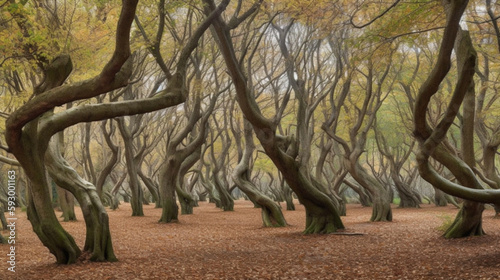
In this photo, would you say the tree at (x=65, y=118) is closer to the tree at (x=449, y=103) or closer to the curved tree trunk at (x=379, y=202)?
the tree at (x=449, y=103)

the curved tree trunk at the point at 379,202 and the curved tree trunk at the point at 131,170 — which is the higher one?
the curved tree trunk at the point at 131,170

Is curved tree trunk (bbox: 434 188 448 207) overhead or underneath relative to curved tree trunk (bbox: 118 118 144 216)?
underneath

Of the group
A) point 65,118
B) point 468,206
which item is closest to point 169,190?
point 65,118

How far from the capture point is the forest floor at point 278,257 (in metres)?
6.39

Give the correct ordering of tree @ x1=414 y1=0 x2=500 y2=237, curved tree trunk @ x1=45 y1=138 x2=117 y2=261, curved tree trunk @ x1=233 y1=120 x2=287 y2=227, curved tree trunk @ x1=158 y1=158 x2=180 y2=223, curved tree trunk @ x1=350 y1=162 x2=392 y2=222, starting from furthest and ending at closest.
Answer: curved tree trunk @ x1=158 y1=158 x2=180 y2=223
curved tree trunk @ x1=350 y1=162 x2=392 y2=222
curved tree trunk @ x1=233 y1=120 x2=287 y2=227
curved tree trunk @ x1=45 y1=138 x2=117 y2=261
tree @ x1=414 y1=0 x2=500 y2=237

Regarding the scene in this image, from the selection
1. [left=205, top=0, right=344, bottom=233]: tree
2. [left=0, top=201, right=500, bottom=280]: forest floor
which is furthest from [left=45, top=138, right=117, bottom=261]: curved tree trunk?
[left=205, top=0, right=344, bottom=233]: tree

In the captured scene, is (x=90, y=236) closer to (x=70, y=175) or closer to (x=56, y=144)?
(x=70, y=175)

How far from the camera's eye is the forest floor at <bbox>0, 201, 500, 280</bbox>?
6.39 meters

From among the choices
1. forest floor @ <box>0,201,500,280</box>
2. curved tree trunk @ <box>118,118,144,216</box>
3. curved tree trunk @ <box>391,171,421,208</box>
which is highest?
curved tree trunk @ <box>118,118,144,216</box>

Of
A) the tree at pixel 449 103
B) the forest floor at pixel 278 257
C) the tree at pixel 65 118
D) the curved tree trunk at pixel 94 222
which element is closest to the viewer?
the tree at pixel 449 103

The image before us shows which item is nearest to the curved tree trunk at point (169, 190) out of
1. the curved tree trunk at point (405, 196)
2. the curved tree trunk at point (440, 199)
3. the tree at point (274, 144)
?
the tree at point (274, 144)

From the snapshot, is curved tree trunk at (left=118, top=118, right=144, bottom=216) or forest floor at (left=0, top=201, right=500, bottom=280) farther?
curved tree trunk at (left=118, top=118, right=144, bottom=216)

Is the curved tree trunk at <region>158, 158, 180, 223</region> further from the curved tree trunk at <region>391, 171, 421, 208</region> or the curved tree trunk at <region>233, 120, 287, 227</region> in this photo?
the curved tree trunk at <region>391, 171, 421, 208</region>

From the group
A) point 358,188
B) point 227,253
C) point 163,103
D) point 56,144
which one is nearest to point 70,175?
point 56,144
